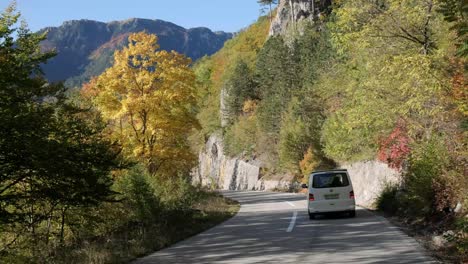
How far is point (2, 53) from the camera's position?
12.3 meters

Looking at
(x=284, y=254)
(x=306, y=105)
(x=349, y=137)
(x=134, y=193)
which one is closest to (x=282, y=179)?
(x=306, y=105)

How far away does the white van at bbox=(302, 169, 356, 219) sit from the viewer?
1909cm

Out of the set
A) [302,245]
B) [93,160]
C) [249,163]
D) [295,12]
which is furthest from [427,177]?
[295,12]

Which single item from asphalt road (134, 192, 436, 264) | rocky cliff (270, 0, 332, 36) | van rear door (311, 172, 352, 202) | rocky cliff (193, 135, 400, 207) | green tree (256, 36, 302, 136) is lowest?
asphalt road (134, 192, 436, 264)

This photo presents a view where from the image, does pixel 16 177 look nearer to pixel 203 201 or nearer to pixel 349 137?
pixel 203 201

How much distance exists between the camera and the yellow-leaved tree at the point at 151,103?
27406mm

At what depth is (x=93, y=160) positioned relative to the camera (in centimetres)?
1339

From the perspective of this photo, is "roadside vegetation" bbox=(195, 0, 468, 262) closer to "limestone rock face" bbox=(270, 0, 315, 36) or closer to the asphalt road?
the asphalt road

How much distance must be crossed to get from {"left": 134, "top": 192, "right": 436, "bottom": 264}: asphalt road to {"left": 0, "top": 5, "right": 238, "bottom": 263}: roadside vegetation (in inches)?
47.4

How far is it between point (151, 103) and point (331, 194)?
39.4 feet

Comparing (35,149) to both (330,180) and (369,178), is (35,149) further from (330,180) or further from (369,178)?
(369,178)

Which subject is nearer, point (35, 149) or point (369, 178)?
point (35, 149)

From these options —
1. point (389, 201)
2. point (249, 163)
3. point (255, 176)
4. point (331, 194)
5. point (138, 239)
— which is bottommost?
point (138, 239)

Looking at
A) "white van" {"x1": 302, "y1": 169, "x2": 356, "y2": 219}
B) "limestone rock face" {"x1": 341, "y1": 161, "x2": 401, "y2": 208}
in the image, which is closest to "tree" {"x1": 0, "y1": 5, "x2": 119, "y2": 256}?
"white van" {"x1": 302, "y1": 169, "x2": 356, "y2": 219}
